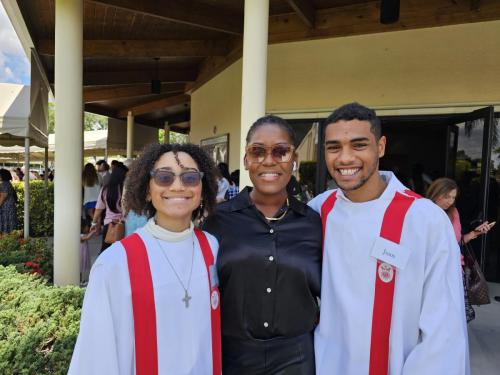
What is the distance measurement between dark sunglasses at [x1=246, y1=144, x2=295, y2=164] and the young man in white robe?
23cm

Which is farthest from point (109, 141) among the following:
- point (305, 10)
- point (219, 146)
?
point (305, 10)

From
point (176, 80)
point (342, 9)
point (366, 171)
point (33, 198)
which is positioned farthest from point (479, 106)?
point (33, 198)

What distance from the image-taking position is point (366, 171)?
1.62 m

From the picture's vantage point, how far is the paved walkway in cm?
346

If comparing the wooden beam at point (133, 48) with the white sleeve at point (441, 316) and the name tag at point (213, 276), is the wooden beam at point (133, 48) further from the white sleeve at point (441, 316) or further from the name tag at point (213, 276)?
the white sleeve at point (441, 316)

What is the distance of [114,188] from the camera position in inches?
204

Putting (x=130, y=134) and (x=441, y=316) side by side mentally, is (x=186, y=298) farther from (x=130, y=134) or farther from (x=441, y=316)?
(x=130, y=134)

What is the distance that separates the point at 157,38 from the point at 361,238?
24.4ft

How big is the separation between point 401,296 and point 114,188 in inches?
175

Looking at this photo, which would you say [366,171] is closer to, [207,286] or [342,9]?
[207,286]

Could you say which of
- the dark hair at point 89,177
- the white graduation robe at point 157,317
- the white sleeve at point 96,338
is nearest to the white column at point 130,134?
the dark hair at point 89,177

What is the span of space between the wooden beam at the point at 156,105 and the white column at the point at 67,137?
29.9 ft

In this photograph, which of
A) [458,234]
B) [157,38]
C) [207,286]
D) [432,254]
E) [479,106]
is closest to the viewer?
[432,254]

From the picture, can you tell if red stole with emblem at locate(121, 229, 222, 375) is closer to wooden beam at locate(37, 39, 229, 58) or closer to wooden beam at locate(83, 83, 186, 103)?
wooden beam at locate(37, 39, 229, 58)
